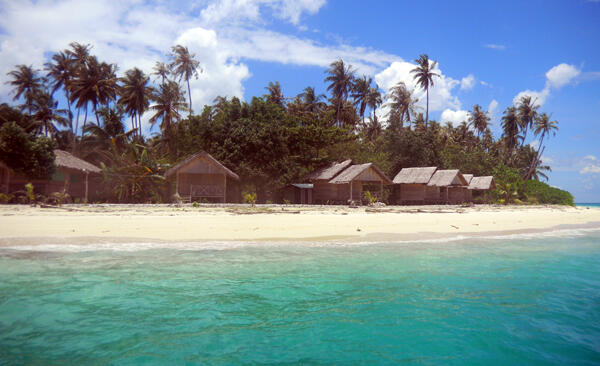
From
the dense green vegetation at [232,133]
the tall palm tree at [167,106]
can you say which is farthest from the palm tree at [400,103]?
the tall palm tree at [167,106]

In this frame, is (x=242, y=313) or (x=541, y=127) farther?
(x=541, y=127)

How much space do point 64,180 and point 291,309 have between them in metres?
23.3

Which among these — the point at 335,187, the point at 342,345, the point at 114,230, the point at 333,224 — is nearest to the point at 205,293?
the point at 342,345

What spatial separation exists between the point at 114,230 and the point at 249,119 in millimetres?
17261

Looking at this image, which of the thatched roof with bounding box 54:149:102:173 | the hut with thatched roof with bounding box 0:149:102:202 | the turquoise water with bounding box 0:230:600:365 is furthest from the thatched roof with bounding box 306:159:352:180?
the turquoise water with bounding box 0:230:600:365

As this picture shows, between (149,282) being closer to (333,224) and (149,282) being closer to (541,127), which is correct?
(333,224)

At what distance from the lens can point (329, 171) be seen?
86.9ft

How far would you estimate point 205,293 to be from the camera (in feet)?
17.6

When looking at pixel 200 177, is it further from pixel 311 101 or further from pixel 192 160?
pixel 311 101

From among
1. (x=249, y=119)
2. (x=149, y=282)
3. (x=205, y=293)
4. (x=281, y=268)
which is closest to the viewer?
(x=205, y=293)

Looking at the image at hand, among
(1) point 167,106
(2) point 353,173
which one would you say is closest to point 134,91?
(1) point 167,106

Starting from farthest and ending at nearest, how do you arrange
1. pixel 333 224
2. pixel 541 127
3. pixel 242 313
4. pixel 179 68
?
pixel 541 127, pixel 179 68, pixel 333 224, pixel 242 313

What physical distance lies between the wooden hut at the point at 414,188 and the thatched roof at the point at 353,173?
4.39 metres

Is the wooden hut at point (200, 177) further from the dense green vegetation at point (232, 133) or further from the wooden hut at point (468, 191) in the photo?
the wooden hut at point (468, 191)
